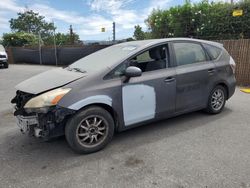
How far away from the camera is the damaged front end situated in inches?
104

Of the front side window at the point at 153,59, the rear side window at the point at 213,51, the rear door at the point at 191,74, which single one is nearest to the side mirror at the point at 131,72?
the front side window at the point at 153,59

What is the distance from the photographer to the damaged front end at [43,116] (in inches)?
104

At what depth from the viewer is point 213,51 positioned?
419 cm

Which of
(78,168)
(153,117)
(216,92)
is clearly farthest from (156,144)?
(216,92)

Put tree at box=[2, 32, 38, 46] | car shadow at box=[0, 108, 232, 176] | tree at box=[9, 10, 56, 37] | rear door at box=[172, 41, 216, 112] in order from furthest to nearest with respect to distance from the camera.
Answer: tree at box=[9, 10, 56, 37] → tree at box=[2, 32, 38, 46] → rear door at box=[172, 41, 216, 112] → car shadow at box=[0, 108, 232, 176]

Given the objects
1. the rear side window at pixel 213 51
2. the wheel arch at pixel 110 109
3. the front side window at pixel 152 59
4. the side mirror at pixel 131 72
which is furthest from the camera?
the rear side window at pixel 213 51

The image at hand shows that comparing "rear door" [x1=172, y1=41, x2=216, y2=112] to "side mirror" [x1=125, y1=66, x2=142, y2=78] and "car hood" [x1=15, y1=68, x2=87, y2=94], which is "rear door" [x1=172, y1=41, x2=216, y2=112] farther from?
"car hood" [x1=15, y1=68, x2=87, y2=94]

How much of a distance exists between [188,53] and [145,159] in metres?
2.09

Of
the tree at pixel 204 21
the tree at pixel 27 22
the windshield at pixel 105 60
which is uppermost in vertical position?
the tree at pixel 27 22

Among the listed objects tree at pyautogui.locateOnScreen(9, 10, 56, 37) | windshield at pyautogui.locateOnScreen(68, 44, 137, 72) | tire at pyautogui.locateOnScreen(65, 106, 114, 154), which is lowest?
tire at pyautogui.locateOnScreen(65, 106, 114, 154)

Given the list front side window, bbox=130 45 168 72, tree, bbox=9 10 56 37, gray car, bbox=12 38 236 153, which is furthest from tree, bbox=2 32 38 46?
tree, bbox=9 10 56 37

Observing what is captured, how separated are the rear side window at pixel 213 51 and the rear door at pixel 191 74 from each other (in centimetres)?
13

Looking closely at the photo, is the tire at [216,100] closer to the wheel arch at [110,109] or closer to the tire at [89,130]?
A: the wheel arch at [110,109]

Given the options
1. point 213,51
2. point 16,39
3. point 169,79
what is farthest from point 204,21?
point 16,39
